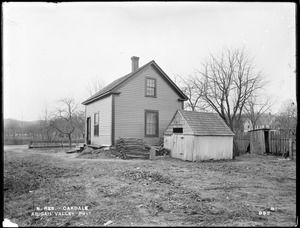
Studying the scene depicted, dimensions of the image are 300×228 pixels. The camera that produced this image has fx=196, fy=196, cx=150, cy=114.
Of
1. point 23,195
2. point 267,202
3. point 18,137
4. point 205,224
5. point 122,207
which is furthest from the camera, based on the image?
point 18,137

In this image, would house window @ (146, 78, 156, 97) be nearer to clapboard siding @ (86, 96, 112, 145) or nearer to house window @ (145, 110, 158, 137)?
house window @ (145, 110, 158, 137)

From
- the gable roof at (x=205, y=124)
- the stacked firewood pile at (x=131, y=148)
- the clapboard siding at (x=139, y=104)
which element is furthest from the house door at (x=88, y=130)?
the gable roof at (x=205, y=124)

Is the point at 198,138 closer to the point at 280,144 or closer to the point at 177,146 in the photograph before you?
the point at 177,146

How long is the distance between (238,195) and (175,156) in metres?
7.49

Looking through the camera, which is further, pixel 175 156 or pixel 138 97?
pixel 138 97

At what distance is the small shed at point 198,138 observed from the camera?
447 inches

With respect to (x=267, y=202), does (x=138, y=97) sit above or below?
above

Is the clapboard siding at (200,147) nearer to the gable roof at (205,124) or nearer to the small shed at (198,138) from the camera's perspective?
the small shed at (198,138)

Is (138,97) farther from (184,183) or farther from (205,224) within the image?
(205,224)

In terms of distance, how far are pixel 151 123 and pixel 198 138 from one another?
14.9ft

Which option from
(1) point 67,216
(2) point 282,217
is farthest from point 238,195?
(1) point 67,216

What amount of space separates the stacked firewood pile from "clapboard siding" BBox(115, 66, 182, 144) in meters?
0.91

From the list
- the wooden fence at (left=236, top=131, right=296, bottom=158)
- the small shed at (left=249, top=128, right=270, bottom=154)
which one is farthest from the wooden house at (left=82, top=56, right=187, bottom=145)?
the wooden fence at (left=236, top=131, right=296, bottom=158)

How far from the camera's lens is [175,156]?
12461 millimetres
